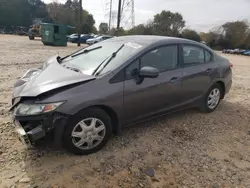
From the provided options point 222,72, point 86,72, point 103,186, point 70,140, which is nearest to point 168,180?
point 103,186

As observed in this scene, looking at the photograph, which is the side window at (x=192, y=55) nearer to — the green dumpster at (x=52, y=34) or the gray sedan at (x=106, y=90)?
the gray sedan at (x=106, y=90)

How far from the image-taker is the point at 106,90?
291 cm

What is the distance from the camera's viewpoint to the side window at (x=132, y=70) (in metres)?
3.14

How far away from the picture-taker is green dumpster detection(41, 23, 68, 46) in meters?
20.8

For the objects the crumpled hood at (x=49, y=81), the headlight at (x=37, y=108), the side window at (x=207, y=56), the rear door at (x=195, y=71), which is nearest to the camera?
the headlight at (x=37, y=108)

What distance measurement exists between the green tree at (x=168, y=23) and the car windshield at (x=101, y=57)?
4431cm

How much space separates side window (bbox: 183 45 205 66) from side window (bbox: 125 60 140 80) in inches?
43.9

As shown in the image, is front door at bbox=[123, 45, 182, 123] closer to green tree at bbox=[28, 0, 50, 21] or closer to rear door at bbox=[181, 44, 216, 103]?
rear door at bbox=[181, 44, 216, 103]

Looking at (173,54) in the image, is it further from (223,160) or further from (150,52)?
(223,160)

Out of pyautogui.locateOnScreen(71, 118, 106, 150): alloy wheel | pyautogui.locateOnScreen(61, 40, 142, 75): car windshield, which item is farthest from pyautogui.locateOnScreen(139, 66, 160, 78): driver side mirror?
pyautogui.locateOnScreen(71, 118, 106, 150): alloy wheel

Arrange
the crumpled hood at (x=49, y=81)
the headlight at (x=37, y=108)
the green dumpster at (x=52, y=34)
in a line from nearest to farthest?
the headlight at (x=37, y=108) → the crumpled hood at (x=49, y=81) → the green dumpster at (x=52, y=34)

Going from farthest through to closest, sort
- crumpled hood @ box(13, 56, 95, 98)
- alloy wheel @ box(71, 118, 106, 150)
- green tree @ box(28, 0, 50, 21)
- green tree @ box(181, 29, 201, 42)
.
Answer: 1. green tree @ box(28, 0, 50, 21)
2. green tree @ box(181, 29, 201, 42)
3. alloy wheel @ box(71, 118, 106, 150)
4. crumpled hood @ box(13, 56, 95, 98)

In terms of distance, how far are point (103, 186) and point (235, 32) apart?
60.8m

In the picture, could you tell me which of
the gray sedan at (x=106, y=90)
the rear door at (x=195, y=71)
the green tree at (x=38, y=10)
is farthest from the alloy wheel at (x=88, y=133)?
the green tree at (x=38, y=10)
